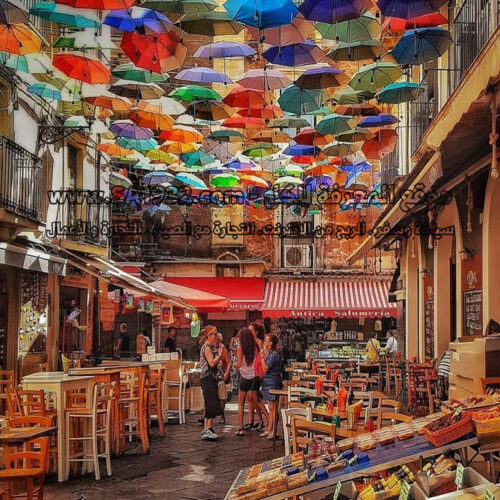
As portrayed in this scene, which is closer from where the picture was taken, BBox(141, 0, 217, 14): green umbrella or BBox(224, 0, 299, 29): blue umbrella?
BBox(224, 0, 299, 29): blue umbrella

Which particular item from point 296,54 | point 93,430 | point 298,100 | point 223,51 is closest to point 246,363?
point 93,430

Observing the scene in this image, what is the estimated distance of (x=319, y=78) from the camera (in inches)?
515

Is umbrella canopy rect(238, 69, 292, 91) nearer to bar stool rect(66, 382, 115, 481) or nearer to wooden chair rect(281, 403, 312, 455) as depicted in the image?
bar stool rect(66, 382, 115, 481)

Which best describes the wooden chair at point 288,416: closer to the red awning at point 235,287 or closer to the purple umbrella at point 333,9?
the purple umbrella at point 333,9

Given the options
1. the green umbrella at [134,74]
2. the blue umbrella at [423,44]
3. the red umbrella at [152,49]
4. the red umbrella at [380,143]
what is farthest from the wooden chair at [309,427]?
the red umbrella at [380,143]

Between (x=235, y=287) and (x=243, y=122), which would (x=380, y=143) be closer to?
(x=243, y=122)

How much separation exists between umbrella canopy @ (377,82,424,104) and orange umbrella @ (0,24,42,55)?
5624mm

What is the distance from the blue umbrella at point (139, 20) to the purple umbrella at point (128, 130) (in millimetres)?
5286

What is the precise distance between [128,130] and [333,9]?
811cm

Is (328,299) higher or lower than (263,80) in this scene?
lower

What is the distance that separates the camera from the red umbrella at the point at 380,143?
17.2 m

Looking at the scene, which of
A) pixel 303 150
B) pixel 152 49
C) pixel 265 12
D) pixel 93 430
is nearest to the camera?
pixel 93 430

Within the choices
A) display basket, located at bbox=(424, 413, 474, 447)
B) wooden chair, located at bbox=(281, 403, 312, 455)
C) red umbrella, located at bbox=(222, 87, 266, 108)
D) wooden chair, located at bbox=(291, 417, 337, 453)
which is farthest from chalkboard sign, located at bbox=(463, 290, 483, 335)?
display basket, located at bbox=(424, 413, 474, 447)

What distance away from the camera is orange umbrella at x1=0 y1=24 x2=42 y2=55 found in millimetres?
11727
